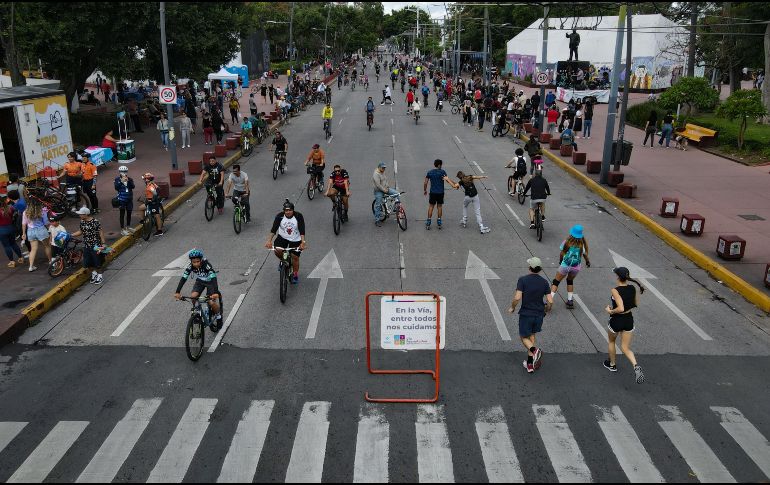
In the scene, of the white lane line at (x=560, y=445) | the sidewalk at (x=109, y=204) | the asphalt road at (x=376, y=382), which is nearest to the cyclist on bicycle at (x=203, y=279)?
the asphalt road at (x=376, y=382)

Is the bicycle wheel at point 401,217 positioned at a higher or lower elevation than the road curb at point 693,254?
higher

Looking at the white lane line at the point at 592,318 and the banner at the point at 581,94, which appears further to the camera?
the banner at the point at 581,94

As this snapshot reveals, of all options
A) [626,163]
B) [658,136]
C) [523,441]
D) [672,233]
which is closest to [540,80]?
[658,136]

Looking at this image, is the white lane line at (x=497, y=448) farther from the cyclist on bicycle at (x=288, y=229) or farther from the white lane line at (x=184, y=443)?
the cyclist on bicycle at (x=288, y=229)

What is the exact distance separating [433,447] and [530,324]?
2.61 m

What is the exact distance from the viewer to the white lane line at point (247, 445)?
22.0 ft

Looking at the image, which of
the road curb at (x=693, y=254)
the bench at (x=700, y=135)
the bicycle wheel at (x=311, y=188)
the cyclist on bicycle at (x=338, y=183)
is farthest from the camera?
the bench at (x=700, y=135)

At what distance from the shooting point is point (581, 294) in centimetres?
1197

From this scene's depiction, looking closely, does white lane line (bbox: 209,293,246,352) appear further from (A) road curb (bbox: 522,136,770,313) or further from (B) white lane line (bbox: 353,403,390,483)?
(A) road curb (bbox: 522,136,770,313)

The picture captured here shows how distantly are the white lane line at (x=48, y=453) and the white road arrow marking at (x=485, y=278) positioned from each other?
6397mm

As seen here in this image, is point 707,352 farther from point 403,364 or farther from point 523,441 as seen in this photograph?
point 403,364

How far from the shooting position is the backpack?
35.6 feet

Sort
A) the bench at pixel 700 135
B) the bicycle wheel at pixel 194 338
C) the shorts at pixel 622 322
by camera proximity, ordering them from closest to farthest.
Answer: the shorts at pixel 622 322
the bicycle wheel at pixel 194 338
the bench at pixel 700 135

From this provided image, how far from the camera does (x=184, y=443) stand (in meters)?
7.25
